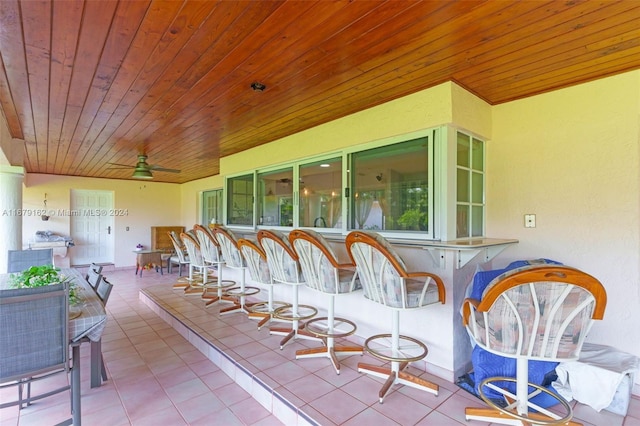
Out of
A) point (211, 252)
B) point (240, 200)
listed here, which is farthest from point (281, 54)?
point (240, 200)

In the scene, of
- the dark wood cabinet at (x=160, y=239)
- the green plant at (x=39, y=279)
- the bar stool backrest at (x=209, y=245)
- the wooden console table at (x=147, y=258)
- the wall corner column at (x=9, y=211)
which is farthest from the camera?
the dark wood cabinet at (x=160, y=239)

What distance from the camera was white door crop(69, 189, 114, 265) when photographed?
24.9 feet

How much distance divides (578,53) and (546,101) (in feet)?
2.17

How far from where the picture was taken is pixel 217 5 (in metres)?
1.53

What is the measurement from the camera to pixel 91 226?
25.7ft

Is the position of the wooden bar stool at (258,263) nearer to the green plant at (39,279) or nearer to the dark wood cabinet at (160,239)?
the green plant at (39,279)

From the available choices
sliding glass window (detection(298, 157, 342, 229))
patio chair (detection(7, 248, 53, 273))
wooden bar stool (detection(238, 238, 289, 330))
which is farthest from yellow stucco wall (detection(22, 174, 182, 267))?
wooden bar stool (detection(238, 238, 289, 330))

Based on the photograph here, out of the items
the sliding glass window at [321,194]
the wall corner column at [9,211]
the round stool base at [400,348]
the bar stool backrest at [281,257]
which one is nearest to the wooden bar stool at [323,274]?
the bar stool backrest at [281,257]

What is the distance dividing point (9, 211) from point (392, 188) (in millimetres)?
4875

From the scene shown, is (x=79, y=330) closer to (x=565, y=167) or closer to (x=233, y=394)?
(x=233, y=394)

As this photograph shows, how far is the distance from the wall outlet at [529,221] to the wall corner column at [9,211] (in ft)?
19.4

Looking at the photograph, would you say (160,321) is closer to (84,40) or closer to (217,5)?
(84,40)

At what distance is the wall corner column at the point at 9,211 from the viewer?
4035mm

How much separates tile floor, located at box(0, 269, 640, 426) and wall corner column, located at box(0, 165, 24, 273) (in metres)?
2.11
